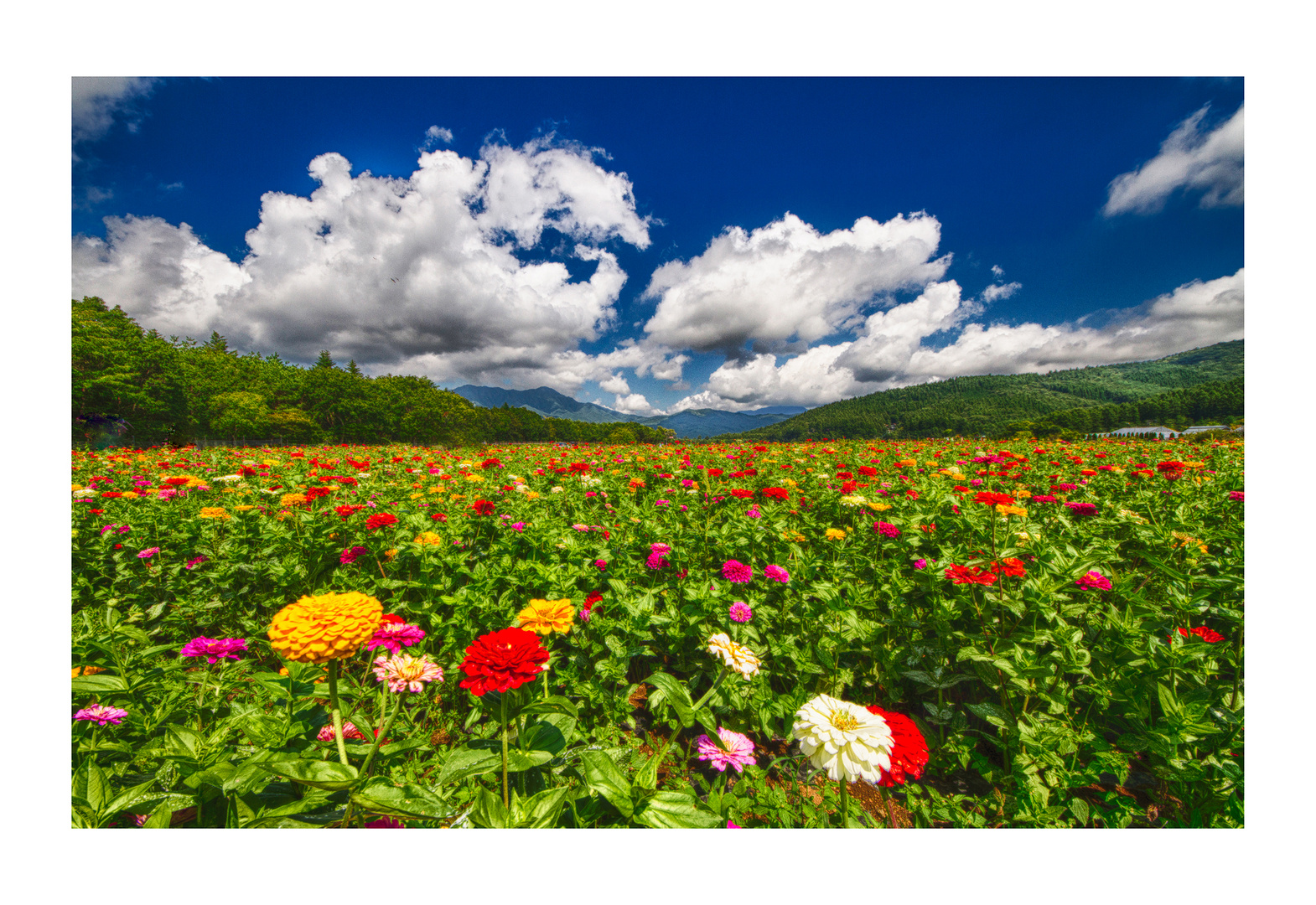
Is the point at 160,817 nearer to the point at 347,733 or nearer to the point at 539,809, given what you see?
the point at 347,733

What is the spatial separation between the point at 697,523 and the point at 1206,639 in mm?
2197

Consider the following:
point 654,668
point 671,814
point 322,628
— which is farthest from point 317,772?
point 654,668

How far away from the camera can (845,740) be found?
40.7 inches

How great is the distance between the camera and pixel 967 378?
10250 cm

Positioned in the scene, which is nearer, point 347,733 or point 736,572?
point 347,733

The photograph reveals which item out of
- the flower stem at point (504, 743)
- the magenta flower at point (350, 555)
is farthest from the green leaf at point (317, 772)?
the magenta flower at point (350, 555)

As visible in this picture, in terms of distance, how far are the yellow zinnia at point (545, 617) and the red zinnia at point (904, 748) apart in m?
0.92

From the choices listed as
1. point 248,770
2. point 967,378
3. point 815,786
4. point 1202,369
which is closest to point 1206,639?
point 815,786

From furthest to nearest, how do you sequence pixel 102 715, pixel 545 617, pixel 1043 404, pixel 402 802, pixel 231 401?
pixel 1043 404 → pixel 231 401 → pixel 545 617 → pixel 102 715 → pixel 402 802

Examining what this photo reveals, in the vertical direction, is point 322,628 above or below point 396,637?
above

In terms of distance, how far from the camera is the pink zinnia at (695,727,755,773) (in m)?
1.24

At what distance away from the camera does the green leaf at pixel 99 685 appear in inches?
46.6

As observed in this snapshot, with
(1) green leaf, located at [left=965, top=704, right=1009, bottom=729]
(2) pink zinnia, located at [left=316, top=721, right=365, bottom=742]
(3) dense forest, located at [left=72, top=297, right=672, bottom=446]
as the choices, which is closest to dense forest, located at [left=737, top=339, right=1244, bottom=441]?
(1) green leaf, located at [left=965, top=704, right=1009, bottom=729]

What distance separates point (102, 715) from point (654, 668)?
1.80m
